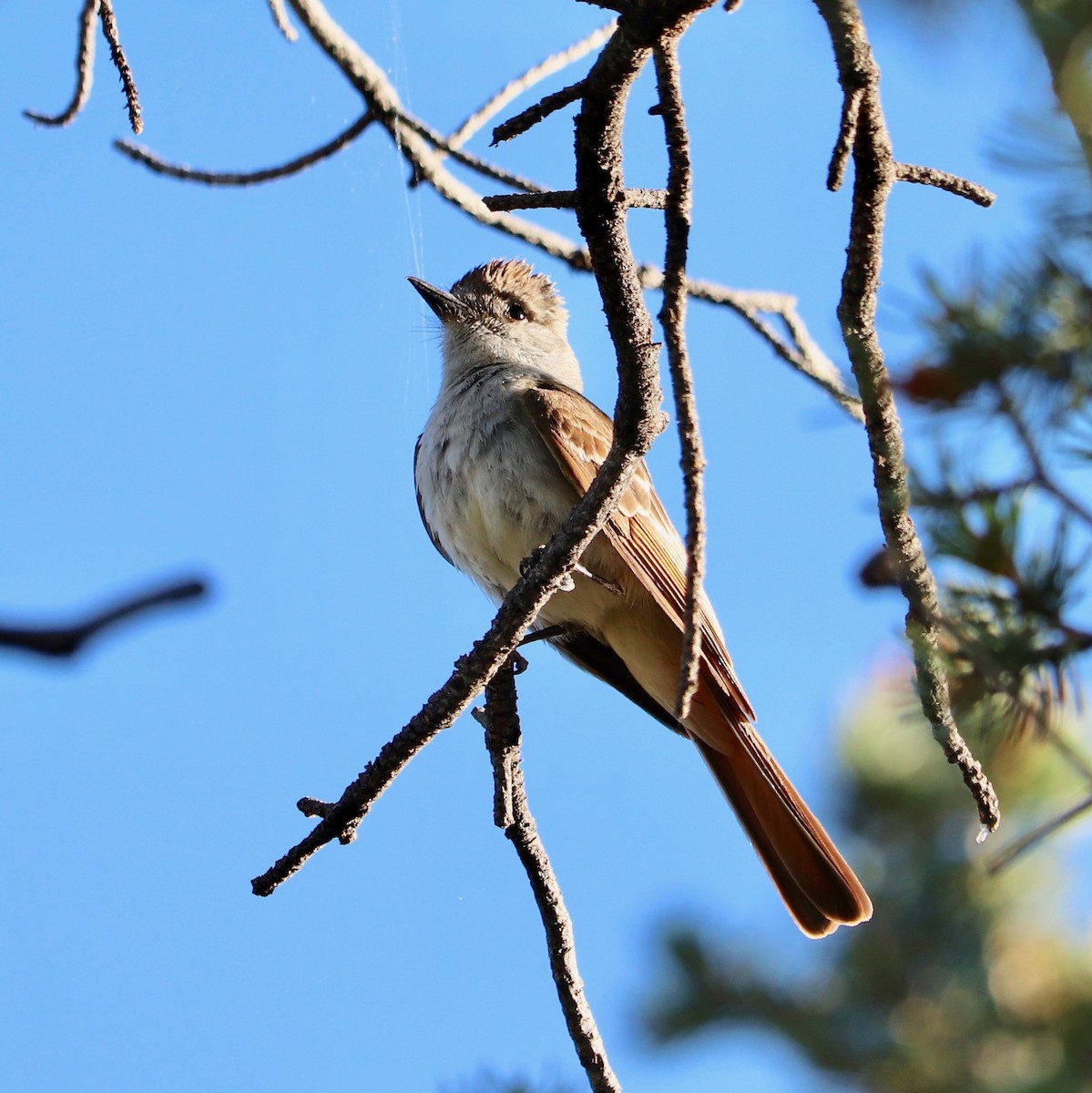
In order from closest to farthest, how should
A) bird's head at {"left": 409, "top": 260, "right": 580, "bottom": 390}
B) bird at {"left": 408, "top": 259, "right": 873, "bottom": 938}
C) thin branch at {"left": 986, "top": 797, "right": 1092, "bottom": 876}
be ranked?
thin branch at {"left": 986, "top": 797, "right": 1092, "bottom": 876} → bird at {"left": 408, "top": 259, "right": 873, "bottom": 938} → bird's head at {"left": 409, "top": 260, "right": 580, "bottom": 390}

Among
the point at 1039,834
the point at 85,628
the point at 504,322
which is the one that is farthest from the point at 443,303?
the point at 85,628

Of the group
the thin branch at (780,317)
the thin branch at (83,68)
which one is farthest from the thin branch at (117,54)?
the thin branch at (780,317)

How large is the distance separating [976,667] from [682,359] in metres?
0.69

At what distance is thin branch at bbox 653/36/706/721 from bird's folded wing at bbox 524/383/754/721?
2123 mm

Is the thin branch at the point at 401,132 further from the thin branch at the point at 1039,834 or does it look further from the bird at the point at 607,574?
the thin branch at the point at 1039,834

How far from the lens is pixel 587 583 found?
4.63 metres

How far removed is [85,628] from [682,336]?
1.41 m

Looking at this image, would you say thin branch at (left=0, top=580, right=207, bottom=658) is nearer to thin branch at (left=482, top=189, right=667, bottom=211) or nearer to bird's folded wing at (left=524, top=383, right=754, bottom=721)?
thin branch at (left=482, top=189, right=667, bottom=211)

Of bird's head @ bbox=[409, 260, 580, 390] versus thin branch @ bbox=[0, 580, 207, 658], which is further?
bird's head @ bbox=[409, 260, 580, 390]

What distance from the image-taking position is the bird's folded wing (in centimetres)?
450

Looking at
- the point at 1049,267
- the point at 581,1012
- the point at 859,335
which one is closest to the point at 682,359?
the point at 859,335

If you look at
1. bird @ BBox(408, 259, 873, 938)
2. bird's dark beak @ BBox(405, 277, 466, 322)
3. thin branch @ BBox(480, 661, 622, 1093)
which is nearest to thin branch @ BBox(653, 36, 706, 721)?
thin branch @ BBox(480, 661, 622, 1093)

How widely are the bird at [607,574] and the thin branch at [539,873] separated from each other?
83 cm

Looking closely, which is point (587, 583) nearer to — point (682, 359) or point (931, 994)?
point (931, 994)
